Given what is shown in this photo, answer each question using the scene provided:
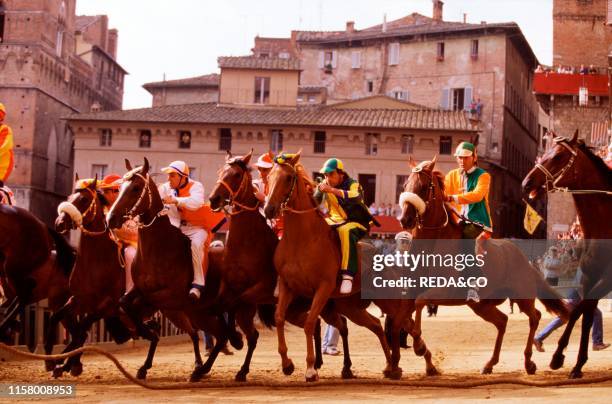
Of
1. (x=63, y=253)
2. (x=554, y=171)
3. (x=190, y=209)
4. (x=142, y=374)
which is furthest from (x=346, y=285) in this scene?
(x=63, y=253)

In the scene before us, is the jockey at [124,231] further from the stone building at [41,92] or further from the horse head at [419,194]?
the stone building at [41,92]

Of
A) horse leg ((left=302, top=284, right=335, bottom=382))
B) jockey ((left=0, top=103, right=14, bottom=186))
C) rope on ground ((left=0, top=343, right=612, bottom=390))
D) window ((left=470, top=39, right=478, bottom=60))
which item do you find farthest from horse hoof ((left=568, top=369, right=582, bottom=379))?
Result: window ((left=470, top=39, right=478, bottom=60))

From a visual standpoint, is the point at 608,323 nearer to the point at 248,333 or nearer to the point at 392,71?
the point at 248,333

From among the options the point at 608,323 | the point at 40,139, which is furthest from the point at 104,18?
the point at 608,323

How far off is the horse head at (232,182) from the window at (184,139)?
1921 inches

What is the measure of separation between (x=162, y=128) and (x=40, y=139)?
1019cm

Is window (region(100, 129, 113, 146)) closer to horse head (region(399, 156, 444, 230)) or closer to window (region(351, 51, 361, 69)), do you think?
window (region(351, 51, 361, 69))

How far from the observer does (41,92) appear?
6819 centimetres

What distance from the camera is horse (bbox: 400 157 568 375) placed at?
44.4 feet

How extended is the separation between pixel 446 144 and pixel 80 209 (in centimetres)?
4673

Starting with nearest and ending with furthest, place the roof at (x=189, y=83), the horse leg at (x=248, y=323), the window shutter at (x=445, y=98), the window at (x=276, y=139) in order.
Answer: the horse leg at (x=248, y=323) < the window at (x=276, y=139) < the window shutter at (x=445, y=98) < the roof at (x=189, y=83)

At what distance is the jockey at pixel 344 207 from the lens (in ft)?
45.0

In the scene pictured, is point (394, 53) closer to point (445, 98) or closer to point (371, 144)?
point (445, 98)

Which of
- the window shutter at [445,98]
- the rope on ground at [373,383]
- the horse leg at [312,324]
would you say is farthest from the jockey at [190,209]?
the window shutter at [445,98]
